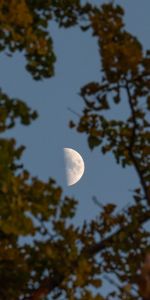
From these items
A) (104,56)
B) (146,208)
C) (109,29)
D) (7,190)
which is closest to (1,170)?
(7,190)

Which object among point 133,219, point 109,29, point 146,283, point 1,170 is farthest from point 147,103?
point 146,283

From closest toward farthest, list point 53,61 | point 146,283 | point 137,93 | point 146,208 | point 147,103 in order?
point 146,283 < point 137,93 < point 147,103 < point 146,208 < point 53,61

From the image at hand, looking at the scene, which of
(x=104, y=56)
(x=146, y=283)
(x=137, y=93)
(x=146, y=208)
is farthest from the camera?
(x=146, y=208)

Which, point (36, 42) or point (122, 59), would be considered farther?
point (36, 42)

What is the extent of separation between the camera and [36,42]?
5875 mm

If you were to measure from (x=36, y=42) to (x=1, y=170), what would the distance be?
5.92ft

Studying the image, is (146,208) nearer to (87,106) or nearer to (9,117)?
(87,106)

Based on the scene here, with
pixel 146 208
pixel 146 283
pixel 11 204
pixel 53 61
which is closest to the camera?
pixel 146 283

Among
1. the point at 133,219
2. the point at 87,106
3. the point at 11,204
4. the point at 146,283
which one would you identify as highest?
the point at 87,106

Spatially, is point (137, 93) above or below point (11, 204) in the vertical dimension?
above

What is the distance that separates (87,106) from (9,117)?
98 cm

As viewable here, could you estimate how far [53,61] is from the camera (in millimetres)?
6609

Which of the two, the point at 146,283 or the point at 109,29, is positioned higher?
the point at 109,29

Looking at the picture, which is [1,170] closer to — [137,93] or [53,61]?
[137,93]
